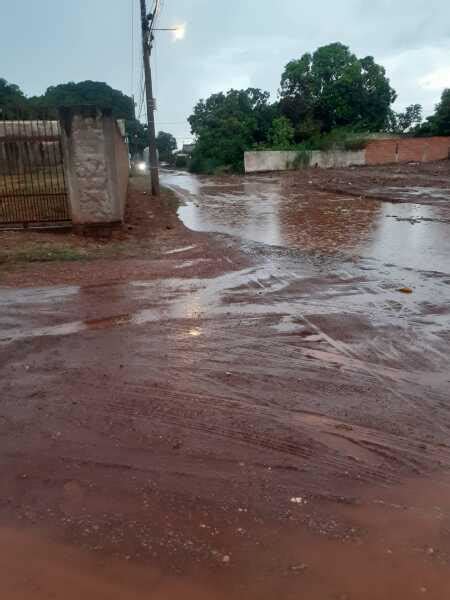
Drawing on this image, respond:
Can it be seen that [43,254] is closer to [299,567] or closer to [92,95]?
[299,567]

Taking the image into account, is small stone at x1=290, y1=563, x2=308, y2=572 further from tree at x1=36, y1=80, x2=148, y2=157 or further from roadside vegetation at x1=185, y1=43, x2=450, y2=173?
tree at x1=36, y1=80, x2=148, y2=157

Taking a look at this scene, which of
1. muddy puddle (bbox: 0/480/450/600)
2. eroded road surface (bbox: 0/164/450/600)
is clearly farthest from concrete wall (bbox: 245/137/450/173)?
muddy puddle (bbox: 0/480/450/600)

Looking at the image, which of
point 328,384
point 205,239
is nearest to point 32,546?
point 328,384

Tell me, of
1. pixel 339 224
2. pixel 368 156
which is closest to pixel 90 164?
pixel 339 224

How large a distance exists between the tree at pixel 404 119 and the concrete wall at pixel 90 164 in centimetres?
4352

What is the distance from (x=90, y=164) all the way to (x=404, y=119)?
162 feet

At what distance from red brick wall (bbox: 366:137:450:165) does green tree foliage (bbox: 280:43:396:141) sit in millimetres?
6206

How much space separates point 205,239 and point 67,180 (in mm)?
2981

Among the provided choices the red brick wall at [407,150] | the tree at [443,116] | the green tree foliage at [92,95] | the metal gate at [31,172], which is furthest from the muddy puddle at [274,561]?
the green tree foliage at [92,95]

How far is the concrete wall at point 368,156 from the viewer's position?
129 feet

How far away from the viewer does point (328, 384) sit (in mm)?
4035

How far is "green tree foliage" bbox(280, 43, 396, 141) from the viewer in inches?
1783

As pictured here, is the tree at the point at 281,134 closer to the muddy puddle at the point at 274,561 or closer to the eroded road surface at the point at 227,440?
the eroded road surface at the point at 227,440

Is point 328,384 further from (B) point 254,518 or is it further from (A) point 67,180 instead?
(A) point 67,180
